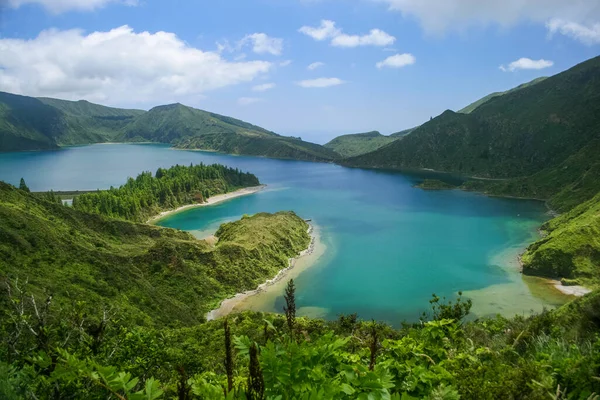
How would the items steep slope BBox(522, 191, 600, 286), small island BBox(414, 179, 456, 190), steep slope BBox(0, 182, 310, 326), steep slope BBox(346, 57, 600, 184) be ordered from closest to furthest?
steep slope BBox(0, 182, 310, 326) < steep slope BBox(522, 191, 600, 286) < small island BBox(414, 179, 456, 190) < steep slope BBox(346, 57, 600, 184)

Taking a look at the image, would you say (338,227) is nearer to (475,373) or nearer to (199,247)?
(199,247)

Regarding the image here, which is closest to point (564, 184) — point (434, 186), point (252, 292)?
point (434, 186)

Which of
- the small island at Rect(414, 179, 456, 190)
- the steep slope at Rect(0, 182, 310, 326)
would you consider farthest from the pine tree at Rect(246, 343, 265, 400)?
the small island at Rect(414, 179, 456, 190)

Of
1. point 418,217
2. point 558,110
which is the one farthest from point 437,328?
point 558,110

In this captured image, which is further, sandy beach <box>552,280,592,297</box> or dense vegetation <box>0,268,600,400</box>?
sandy beach <box>552,280,592,297</box>

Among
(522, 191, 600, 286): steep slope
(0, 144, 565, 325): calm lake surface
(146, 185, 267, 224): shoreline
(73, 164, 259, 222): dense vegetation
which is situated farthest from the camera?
(146, 185, 267, 224): shoreline

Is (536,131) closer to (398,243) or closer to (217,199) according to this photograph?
(398,243)

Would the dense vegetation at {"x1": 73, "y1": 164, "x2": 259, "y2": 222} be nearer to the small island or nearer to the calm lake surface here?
the calm lake surface
